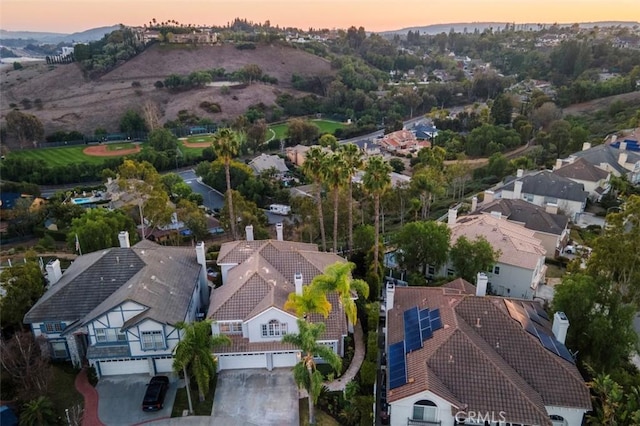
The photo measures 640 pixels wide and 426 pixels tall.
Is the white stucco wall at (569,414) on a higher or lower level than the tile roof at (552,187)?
lower

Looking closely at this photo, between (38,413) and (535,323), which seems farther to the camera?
(535,323)

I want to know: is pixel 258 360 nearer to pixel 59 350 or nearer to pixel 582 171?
pixel 59 350

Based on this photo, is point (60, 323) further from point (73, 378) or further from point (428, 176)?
point (428, 176)

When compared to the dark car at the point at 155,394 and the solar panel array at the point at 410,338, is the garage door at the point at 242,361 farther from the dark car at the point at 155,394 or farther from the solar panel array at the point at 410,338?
the solar panel array at the point at 410,338

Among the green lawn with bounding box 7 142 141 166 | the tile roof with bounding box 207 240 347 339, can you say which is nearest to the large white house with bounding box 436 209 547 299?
the tile roof with bounding box 207 240 347 339

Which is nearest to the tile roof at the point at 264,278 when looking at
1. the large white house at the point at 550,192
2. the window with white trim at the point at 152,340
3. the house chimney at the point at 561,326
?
the window with white trim at the point at 152,340

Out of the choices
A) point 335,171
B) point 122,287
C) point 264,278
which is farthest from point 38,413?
point 335,171

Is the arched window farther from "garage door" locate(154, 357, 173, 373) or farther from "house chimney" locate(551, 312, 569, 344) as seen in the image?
"garage door" locate(154, 357, 173, 373)
